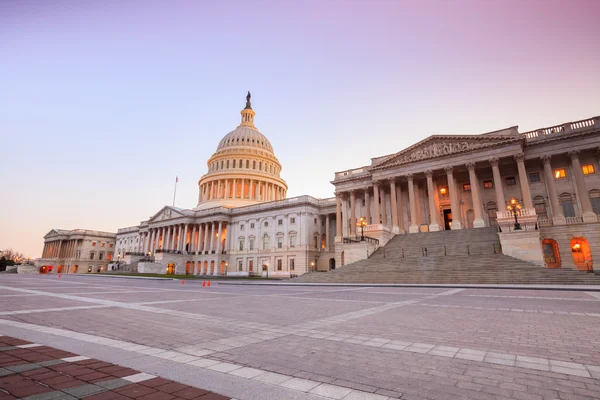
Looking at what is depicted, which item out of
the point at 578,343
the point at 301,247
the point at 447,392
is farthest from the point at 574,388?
the point at 301,247

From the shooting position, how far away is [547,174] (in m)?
38.3

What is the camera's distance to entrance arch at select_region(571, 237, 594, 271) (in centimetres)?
3403

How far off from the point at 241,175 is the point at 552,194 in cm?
7396

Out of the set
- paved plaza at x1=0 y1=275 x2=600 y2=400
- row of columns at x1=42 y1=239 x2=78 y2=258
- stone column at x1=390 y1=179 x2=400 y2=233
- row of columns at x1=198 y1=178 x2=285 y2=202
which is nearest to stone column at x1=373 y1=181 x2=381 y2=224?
stone column at x1=390 y1=179 x2=400 y2=233

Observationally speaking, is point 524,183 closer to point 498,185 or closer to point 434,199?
point 498,185

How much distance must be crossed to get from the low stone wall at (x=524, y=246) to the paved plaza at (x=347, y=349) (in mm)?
22624

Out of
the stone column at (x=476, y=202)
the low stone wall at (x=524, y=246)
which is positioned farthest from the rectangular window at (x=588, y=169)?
the low stone wall at (x=524, y=246)

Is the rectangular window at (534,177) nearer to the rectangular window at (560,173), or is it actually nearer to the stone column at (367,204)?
the rectangular window at (560,173)

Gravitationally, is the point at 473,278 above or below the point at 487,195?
below

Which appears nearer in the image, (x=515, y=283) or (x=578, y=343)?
(x=578, y=343)

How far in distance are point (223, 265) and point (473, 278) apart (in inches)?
2436

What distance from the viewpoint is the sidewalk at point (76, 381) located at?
3385 mm

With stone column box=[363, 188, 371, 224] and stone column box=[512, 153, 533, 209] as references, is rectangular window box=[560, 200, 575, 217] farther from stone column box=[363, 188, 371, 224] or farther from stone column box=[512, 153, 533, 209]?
stone column box=[363, 188, 371, 224]

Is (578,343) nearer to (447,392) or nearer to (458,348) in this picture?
(458,348)
